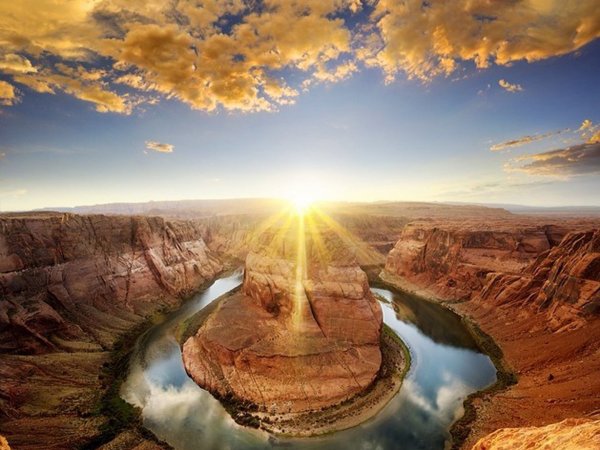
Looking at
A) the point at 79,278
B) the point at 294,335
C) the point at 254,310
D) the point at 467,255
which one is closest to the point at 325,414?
the point at 294,335

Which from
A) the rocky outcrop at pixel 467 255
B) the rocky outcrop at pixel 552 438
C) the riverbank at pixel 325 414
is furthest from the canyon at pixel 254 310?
the riverbank at pixel 325 414

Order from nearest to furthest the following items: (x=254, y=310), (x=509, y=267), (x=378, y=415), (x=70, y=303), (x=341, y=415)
Answer: (x=341, y=415)
(x=378, y=415)
(x=254, y=310)
(x=70, y=303)
(x=509, y=267)

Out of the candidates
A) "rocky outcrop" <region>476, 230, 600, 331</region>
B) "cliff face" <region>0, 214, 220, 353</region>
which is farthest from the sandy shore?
"cliff face" <region>0, 214, 220, 353</region>

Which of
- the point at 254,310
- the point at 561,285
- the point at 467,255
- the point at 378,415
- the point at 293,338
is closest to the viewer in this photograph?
the point at 378,415

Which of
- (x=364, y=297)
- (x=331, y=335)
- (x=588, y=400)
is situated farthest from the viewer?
(x=364, y=297)

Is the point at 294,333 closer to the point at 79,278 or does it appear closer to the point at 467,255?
the point at 79,278

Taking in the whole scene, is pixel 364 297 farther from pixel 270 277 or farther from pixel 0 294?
pixel 0 294

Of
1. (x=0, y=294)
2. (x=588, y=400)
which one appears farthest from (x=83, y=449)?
(x=588, y=400)
